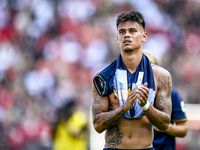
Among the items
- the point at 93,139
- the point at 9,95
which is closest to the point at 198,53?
the point at 93,139

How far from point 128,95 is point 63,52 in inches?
363

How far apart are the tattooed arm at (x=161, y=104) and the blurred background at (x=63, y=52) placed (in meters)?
7.23

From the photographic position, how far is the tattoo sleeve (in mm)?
3043

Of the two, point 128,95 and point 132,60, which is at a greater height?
point 132,60

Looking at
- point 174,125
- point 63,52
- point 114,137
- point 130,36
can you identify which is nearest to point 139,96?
point 114,137

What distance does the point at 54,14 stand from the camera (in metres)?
12.6

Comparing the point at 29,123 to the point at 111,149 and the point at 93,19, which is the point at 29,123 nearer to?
the point at 93,19

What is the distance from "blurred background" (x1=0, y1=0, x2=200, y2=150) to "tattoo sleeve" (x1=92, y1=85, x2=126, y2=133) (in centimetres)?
718

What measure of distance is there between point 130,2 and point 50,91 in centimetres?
498

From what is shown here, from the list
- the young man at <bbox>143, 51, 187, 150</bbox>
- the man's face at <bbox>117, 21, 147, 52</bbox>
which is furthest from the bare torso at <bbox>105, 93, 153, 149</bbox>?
the young man at <bbox>143, 51, 187, 150</bbox>

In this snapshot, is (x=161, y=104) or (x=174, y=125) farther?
(x=174, y=125)

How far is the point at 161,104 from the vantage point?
3268 millimetres

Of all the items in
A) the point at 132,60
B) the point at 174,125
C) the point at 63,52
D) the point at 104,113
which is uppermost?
the point at 63,52

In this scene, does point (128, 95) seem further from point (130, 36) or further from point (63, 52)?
point (63, 52)
